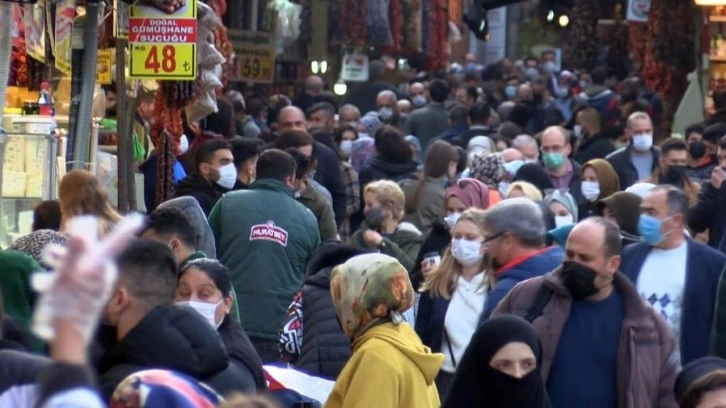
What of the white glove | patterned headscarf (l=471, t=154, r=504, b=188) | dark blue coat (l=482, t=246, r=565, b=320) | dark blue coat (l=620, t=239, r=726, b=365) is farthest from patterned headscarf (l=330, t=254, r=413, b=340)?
patterned headscarf (l=471, t=154, r=504, b=188)

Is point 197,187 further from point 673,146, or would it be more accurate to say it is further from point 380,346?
point 380,346

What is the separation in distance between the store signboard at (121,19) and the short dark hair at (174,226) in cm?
298

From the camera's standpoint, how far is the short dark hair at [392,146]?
14.1m

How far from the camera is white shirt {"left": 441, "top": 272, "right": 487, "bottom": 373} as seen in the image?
7.97 meters

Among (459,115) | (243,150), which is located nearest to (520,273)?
(243,150)

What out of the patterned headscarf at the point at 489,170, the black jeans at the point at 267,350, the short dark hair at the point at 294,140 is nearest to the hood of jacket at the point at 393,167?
the patterned headscarf at the point at 489,170

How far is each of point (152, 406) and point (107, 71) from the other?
25.1ft

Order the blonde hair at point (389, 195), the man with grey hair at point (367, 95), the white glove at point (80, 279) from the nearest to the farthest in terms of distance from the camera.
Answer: the white glove at point (80, 279) < the blonde hair at point (389, 195) < the man with grey hair at point (367, 95)

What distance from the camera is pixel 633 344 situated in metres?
6.52

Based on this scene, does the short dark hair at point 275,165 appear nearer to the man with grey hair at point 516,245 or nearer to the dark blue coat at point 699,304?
the man with grey hair at point 516,245

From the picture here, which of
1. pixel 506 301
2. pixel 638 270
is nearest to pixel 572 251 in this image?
pixel 506 301

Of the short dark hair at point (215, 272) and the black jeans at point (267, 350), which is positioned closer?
the short dark hair at point (215, 272)

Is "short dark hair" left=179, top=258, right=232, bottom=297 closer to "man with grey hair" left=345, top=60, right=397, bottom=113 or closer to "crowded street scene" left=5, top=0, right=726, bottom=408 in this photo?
"crowded street scene" left=5, top=0, right=726, bottom=408

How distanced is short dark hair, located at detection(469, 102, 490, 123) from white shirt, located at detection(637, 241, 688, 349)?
972cm
